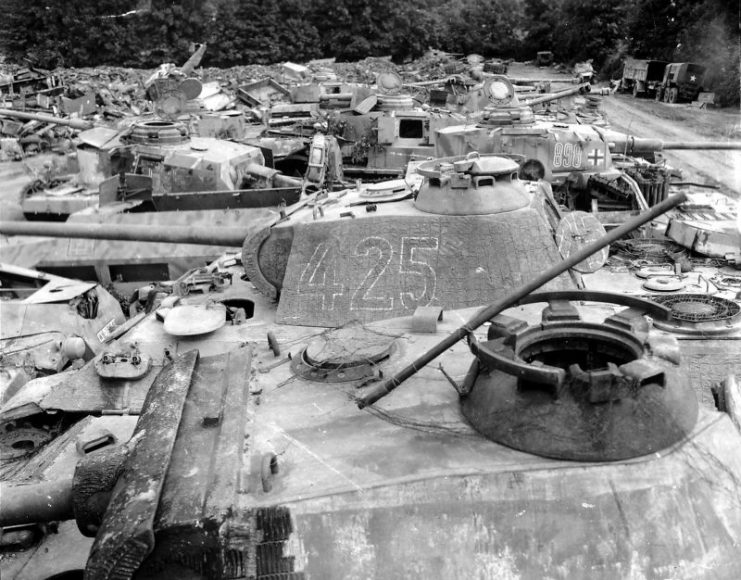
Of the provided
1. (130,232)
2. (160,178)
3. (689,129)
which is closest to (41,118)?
(160,178)

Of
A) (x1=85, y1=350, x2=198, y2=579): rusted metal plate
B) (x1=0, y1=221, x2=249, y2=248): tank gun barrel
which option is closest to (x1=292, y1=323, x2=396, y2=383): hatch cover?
(x1=85, y1=350, x2=198, y2=579): rusted metal plate

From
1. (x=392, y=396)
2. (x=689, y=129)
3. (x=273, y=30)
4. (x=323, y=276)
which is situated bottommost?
(x=689, y=129)

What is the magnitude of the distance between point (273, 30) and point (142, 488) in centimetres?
5374

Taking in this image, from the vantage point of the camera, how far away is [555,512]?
3998 mm

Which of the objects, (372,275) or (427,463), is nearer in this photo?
(427,463)

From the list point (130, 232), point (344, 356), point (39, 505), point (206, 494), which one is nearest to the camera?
point (206, 494)

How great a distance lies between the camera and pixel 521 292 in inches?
170

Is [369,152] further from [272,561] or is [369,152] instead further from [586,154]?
[272,561]

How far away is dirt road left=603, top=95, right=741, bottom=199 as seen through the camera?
23.9 metres

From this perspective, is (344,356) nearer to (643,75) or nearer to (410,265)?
(410,265)

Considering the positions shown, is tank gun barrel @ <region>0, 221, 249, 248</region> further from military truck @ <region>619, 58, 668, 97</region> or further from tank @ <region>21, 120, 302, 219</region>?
military truck @ <region>619, 58, 668, 97</region>

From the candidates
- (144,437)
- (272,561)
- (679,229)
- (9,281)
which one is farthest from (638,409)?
(9,281)

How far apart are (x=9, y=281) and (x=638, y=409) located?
12229mm

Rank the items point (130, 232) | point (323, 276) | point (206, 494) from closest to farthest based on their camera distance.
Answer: point (206, 494) < point (323, 276) < point (130, 232)
